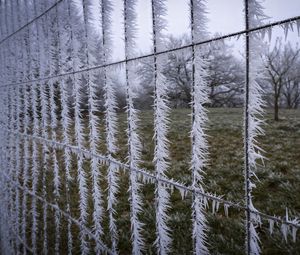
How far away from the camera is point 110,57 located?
118 cm

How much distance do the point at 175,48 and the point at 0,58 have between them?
80.7 inches

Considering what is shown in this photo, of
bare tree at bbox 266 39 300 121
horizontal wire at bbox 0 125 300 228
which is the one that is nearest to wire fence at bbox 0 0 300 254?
horizontal wire at bbox 0 125 300 228

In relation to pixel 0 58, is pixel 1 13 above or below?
above

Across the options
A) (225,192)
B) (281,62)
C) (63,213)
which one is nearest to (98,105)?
(63,213)

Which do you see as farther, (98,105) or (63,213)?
(63,213)

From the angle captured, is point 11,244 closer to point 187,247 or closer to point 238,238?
point 187,247

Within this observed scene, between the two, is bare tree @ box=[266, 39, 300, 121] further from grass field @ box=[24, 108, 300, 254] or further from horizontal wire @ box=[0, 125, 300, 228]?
horizontal wire @ box=[0, 125, 300, 228]

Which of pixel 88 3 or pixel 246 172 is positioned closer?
pixel 246 172

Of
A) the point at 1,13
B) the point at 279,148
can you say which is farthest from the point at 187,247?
the point at 279,148

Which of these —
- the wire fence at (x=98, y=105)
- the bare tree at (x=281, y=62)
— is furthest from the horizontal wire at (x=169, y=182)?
the bare tree at (x=281, y=62)

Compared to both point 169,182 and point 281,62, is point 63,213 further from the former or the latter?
point 281,62

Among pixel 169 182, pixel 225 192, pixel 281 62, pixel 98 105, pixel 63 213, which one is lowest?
pixel 225 192

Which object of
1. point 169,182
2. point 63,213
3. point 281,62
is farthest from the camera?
point 63,213

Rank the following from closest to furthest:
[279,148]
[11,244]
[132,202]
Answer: [132,202], [11,244], [279,148]
